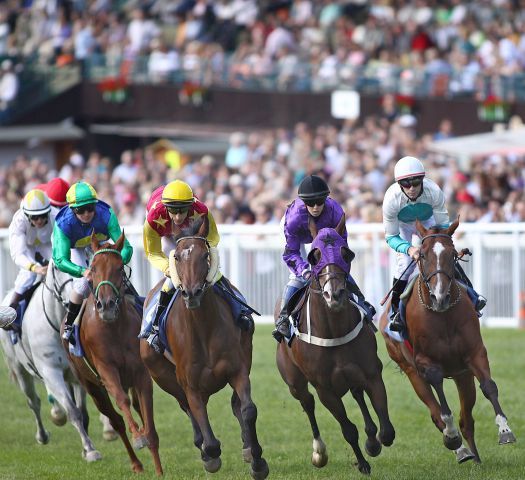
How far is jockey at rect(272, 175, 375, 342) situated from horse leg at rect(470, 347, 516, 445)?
0.80 meters

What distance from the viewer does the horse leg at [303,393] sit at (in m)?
9.46

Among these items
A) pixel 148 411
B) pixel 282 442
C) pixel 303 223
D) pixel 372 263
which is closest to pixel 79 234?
pixel 148 411

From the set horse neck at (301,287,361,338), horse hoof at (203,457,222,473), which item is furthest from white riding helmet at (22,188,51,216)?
horse hoof at (203,457,222,473)

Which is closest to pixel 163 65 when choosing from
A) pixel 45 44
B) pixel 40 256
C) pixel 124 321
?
pixel 45 44

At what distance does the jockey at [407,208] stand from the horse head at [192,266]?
5.01 ft

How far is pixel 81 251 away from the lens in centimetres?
1016

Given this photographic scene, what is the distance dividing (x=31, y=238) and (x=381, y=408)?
3.91 meters

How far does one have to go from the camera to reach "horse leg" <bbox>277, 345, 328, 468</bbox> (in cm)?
946

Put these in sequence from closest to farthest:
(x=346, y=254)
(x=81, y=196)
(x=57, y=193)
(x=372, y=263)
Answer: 1. (x=346, y=254)
2. (x=81, y=196)
3. (x=57, y=193)
4. (x=372, y=263)

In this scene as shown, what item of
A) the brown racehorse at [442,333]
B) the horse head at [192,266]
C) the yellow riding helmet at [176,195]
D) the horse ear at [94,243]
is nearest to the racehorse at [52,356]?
the horse ear at [94,243]

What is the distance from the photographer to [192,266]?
8.23 m

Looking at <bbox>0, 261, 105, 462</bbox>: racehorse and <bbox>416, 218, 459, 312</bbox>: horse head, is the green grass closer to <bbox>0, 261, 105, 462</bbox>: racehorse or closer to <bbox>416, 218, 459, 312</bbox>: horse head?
<bbox>0, 261, 105, 462</bbox>: racehorse

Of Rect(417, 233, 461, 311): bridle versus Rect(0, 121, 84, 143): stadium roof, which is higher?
Rect(0, 121, 84, 143): stadium roof

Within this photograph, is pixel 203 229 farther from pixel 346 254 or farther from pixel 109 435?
pixel 109 435
